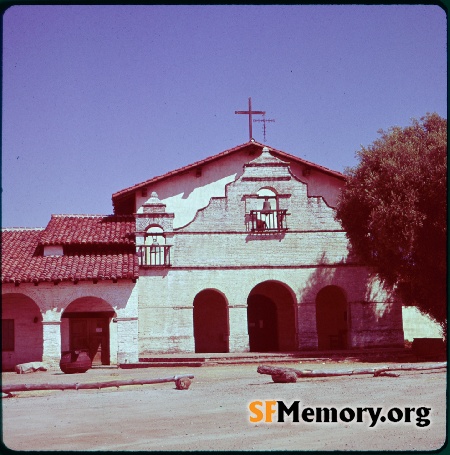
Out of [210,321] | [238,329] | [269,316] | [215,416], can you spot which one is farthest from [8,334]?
[215,416]

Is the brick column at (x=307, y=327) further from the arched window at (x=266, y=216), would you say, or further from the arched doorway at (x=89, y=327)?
the arched doorway at (x=89, y=327)

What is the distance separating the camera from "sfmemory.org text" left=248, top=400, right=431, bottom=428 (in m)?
10.7

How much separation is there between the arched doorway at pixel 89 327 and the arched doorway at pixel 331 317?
8.88 m

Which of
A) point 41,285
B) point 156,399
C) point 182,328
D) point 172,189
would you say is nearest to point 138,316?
point 182,328

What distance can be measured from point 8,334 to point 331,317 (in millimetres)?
13120

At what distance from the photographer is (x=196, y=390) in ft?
58.6

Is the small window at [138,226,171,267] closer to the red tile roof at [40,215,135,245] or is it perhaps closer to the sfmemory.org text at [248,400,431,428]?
the red tile roof at [40,215,135,245]

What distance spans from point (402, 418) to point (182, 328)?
1750 centimetres

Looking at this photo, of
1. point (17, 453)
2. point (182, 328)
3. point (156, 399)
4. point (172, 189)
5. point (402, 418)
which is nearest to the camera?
point (17, 453)

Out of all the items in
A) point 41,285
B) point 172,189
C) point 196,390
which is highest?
point 172,189

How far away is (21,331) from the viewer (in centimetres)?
2705

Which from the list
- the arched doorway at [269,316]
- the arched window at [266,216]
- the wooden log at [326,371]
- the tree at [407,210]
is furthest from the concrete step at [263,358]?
the arched window at [266,216]

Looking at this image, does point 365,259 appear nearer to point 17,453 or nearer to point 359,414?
point 359,414

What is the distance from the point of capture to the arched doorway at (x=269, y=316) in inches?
1184
